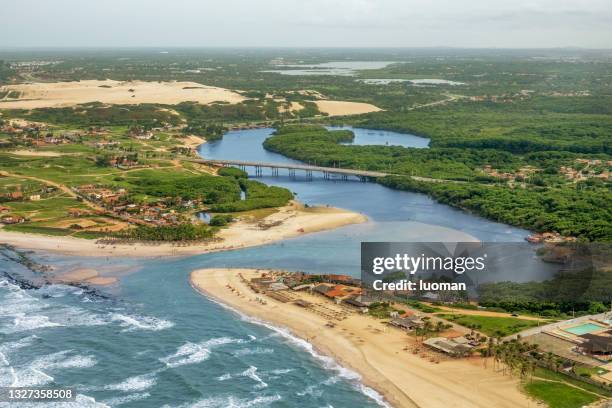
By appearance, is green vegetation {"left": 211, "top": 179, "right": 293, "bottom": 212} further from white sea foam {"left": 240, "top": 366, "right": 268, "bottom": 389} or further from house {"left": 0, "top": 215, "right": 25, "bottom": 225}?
white sea foam {"left": 240, "top": 366, "right": 268, "bottom": 389}

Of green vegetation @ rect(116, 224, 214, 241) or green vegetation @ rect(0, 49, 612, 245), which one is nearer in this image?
green vegetation @ rect(116, 224, 214, 241)

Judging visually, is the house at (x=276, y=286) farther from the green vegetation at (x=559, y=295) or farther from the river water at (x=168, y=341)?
the green vegetation at (x=559, y=295)

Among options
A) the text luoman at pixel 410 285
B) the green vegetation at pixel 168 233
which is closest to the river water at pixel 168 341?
the green vegetation at pixel 168 233

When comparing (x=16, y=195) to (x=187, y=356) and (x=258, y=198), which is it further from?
(x=187, y=356)

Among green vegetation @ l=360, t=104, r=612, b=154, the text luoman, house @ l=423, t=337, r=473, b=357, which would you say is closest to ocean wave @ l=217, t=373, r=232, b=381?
house @ l=423, t=337, r=473, b=357

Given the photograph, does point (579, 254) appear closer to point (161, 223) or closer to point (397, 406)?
point (397, 406)

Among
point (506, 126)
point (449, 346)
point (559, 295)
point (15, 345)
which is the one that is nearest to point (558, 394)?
point (449, 346)

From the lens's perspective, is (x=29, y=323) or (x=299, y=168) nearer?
(x=29, y=323)
